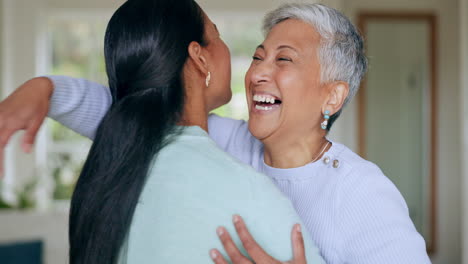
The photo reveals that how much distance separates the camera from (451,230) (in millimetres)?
6902

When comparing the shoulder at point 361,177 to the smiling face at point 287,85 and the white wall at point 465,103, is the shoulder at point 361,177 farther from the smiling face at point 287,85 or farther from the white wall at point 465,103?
the white wall at point 465,103

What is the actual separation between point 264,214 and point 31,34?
613cm

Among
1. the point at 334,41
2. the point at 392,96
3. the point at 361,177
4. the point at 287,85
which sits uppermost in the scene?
the point at 334,41

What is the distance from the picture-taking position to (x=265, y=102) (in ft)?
5.37

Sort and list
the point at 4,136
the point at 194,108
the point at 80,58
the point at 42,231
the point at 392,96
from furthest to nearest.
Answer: the point at 80,58, the point at 392,96, the point at 42,231, the point at 194,108, the point at 4,136

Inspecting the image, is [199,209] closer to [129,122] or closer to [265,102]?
[129,122]

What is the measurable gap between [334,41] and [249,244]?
0.74m

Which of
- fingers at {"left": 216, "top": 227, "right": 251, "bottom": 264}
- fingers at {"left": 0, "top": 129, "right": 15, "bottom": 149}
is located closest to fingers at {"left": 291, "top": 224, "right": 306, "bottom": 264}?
fingers at {"left": 216, "top": 227, "right": 251, "bottom": 264}

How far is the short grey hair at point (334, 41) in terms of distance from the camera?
1623mm

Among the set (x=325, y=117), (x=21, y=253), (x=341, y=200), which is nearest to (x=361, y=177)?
(x=341, y=200)

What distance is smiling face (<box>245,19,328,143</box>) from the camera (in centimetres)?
160

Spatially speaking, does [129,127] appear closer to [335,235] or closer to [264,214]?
[264,214]

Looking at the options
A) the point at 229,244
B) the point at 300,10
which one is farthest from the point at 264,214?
the point at 300,10

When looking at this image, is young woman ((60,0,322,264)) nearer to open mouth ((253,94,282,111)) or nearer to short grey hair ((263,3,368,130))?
open mouth ((253,94,282,111))
